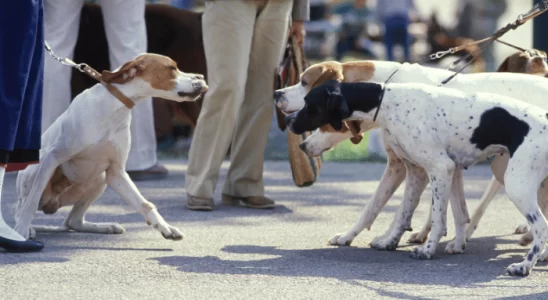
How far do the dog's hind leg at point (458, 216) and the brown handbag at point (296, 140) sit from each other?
1329 millimetres

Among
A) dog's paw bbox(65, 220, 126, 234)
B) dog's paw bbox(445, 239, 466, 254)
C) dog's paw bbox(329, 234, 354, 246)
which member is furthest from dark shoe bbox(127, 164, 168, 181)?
dog's paw bbox(445, 239, 466, 254)

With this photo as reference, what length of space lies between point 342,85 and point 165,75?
34.8 inches

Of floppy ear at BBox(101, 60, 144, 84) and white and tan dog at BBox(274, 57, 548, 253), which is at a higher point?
floppy ear at BBox(101, 60, 144, 84)

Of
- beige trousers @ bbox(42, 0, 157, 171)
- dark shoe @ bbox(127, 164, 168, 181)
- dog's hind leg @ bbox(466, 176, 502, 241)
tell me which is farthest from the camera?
dark shoe @ bbox(127, 164, 168, 181)

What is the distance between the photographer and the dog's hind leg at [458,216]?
5566 mm

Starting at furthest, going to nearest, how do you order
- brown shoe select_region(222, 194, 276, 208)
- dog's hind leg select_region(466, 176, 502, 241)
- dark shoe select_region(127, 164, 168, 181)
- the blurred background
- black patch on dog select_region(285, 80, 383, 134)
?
1. the blurred background
2. dark shoe select_region(127, 164, 168, 181)
3. brown shoe select_region(222, 194, 276, 208)
4. dog's hind leg select_region(466, 176, 502, 241)
5. black patch on dog select_region(285, 80, 383, 134)

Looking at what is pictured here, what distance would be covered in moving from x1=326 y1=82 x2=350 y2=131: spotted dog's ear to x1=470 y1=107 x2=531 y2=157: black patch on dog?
59 cm

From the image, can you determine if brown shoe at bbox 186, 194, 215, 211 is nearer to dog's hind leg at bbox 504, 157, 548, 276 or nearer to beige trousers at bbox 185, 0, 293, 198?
beige trousers at bbox 185, 0, 293, 198

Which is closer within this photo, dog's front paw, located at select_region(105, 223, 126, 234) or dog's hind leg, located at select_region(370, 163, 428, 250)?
dog's hind leg, located at select_region(370, 163, 428, 250)

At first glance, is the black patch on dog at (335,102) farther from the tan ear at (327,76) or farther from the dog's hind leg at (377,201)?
the dog's hind leg at (377,201)

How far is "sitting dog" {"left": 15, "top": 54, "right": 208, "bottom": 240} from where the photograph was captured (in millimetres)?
5484

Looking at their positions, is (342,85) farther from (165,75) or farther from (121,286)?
(121,286)

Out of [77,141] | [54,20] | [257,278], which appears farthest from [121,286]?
[54,20]

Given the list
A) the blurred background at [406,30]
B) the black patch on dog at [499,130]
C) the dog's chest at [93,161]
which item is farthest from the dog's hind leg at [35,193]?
the blurred background at [406,30]
